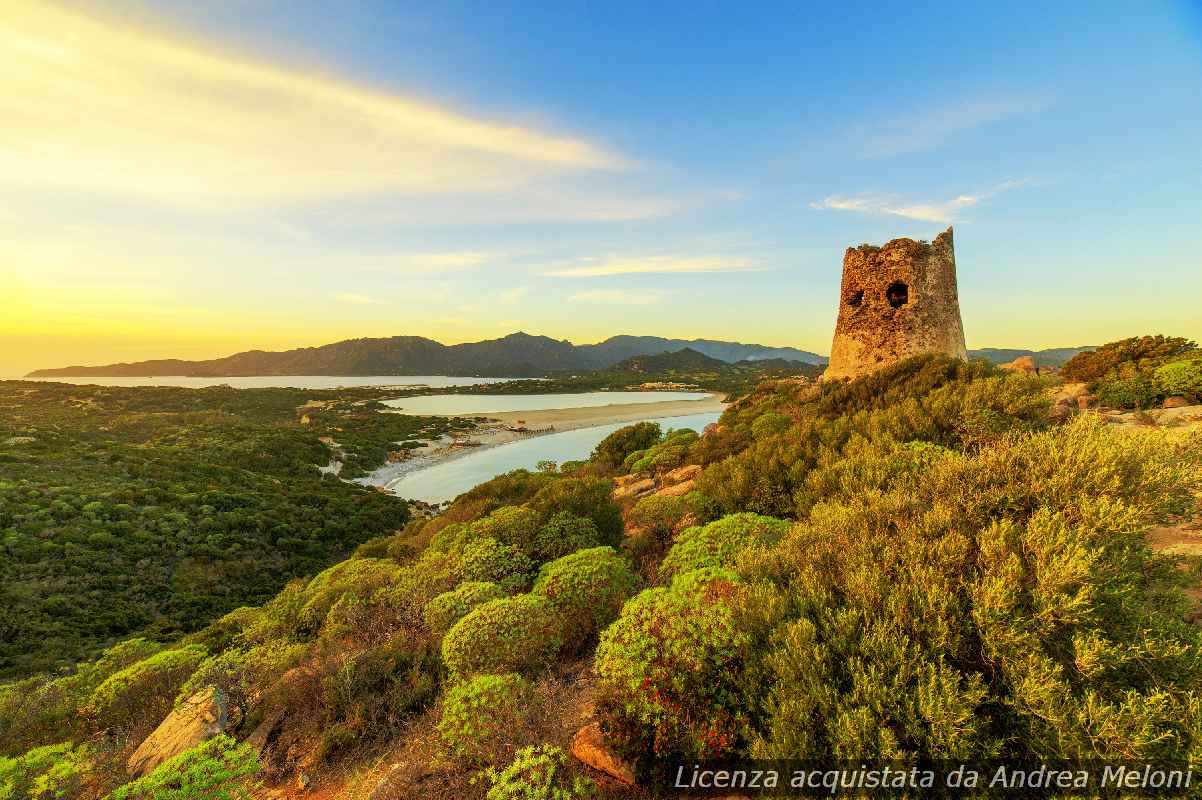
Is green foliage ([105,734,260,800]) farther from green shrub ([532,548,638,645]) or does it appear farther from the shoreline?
the shoreline

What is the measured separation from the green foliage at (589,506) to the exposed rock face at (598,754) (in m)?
4.54

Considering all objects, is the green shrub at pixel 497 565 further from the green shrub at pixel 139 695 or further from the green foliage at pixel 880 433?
the green shrub at pixel 139 695

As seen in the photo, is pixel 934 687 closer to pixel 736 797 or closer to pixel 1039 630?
pixel 1039 630

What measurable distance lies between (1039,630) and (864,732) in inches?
53.1

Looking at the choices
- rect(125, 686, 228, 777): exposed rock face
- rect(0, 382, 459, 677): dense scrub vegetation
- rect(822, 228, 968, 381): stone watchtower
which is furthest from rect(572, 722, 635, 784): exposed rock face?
rect(0, 382, 459, 677): dense scrub vegetation

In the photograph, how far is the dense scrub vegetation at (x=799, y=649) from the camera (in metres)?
2.69

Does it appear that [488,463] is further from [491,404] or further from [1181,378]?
[491,404]

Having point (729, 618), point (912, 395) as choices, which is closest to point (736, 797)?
point (729, 618)

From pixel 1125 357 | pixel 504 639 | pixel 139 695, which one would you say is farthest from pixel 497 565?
pixel 1125 357

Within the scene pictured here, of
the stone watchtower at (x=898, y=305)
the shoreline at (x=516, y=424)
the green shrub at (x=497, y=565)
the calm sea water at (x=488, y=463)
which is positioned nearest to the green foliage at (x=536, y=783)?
the green shrub at (x=497, y=565)

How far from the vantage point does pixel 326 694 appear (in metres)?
5.23

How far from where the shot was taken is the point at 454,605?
227 inches

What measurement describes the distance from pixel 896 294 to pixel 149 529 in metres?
30.4

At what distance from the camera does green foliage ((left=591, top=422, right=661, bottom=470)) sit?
21.2 meters
